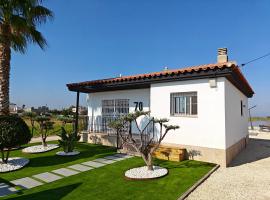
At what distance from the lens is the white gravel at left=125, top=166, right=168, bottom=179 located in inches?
283

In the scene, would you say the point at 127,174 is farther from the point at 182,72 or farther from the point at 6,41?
the point at 6,41

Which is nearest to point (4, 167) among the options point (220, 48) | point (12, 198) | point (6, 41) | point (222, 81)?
point (12, 198)

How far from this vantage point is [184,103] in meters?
10.0

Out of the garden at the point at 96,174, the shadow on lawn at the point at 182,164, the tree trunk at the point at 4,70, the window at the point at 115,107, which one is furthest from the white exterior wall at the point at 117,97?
the tree trunk at the point at 4,70

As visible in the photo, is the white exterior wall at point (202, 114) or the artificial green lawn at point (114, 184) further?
the white exterior wall at point (202, 114)

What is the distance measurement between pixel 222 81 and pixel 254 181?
13.6 ft

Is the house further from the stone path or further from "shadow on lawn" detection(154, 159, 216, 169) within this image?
the stone path

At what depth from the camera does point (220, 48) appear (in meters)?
11.2

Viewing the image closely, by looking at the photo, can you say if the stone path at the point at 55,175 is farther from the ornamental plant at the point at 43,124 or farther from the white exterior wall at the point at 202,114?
the ornamental plant at the point at 43,124

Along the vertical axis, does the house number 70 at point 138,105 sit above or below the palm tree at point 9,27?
below

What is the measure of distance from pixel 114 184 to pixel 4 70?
7573 millimetres

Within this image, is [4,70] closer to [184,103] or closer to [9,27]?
[9,27]

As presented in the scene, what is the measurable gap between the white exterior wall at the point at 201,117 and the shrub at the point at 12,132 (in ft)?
21.6

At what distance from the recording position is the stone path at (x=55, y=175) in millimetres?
6504
